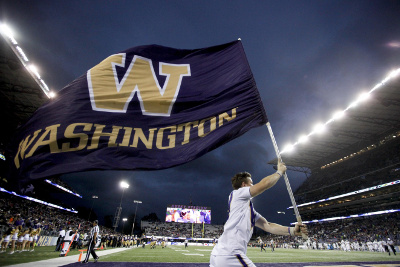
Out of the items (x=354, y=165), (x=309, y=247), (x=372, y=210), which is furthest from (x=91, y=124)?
(x=354, y=165)

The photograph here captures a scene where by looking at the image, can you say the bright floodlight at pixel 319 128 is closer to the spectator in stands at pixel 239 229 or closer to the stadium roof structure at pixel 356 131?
the stadium roof structure at pixel 356 131

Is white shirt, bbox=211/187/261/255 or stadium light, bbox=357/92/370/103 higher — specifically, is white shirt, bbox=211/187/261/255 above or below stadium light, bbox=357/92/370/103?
below

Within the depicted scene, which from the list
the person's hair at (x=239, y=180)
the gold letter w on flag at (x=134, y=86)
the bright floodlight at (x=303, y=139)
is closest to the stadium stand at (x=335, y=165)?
the bright floodlight at (x=303, y=139)

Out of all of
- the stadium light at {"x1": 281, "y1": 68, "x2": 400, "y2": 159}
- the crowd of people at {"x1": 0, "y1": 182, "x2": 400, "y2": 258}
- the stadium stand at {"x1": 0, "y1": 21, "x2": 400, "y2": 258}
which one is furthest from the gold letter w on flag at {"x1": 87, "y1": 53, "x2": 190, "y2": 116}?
the stadium light at {"x1": 281, "y1": 68, "x2": 400, "y2": 159}

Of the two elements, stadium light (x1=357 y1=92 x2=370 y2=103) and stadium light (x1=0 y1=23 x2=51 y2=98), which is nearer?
stadium light (x1=0 y1=23 x2=51 y2=98)

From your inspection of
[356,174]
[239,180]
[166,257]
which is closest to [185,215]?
[356,174]

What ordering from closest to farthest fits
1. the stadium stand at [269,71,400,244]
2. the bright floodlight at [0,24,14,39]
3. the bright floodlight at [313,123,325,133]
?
the bright floodlight at [0,24,14,39] < the stadium stand at [269,71,400,244] < the bright floodlight at [313,123,325,133]

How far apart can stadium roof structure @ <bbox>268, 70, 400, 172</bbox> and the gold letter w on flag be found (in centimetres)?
2667

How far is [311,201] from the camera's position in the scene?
51656 mm

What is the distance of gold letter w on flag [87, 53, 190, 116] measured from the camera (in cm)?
381

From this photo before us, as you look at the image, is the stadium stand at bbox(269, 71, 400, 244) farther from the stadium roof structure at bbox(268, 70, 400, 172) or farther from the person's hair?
the person's hair

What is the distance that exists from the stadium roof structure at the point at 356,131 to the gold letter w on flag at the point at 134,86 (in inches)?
1050

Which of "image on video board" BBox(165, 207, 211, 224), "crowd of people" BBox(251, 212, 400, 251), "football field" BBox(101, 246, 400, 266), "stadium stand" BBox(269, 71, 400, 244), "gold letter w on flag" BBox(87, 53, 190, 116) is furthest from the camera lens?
"image on video board" BBox(165, 207, 211, 224)

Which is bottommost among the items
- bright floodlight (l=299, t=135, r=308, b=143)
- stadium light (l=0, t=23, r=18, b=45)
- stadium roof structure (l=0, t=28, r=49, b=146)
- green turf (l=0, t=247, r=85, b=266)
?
green turf (l=0, t=247, r=85, b=266)
